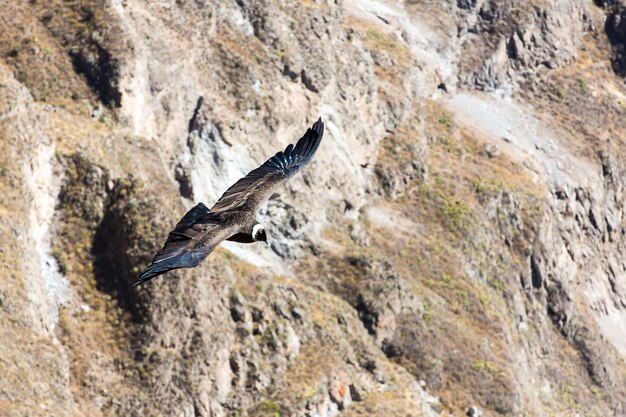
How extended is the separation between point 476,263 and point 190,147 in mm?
23878

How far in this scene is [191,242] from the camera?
28953 mm

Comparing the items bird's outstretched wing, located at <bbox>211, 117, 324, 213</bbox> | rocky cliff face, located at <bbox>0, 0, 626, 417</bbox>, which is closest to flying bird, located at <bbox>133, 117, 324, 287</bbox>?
bird's outstretched wing, located at <bbox>211, 117, 324, 213</bbox>

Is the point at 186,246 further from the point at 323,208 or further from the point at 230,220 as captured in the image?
the point at 323,208

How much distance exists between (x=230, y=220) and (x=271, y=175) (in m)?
3.77

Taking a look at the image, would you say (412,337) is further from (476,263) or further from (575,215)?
(575,215)

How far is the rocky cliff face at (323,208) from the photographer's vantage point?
5759 cm

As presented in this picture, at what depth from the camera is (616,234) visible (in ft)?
358

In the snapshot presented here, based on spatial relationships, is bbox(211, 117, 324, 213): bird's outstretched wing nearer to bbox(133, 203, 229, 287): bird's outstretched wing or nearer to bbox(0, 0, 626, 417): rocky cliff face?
bbox(133, 203, 229, 287): bird's outstretched wing

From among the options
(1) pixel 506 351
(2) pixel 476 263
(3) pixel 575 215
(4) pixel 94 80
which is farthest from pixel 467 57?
(4) pixel 94 80

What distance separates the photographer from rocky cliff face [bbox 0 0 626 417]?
57.6m

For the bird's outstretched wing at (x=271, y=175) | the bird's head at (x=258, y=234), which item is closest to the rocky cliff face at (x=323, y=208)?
the bird's outstretched wing at (x=271, y=175)

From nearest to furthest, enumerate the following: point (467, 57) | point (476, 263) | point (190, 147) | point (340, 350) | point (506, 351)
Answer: point (340, 350), point (190, 147), point (506, 351), point (476, 263), point (467, 57)

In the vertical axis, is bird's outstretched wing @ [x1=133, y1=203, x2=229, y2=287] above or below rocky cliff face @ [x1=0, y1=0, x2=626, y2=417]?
above

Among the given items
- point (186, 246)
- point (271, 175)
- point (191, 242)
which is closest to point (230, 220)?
point (191, 242)
